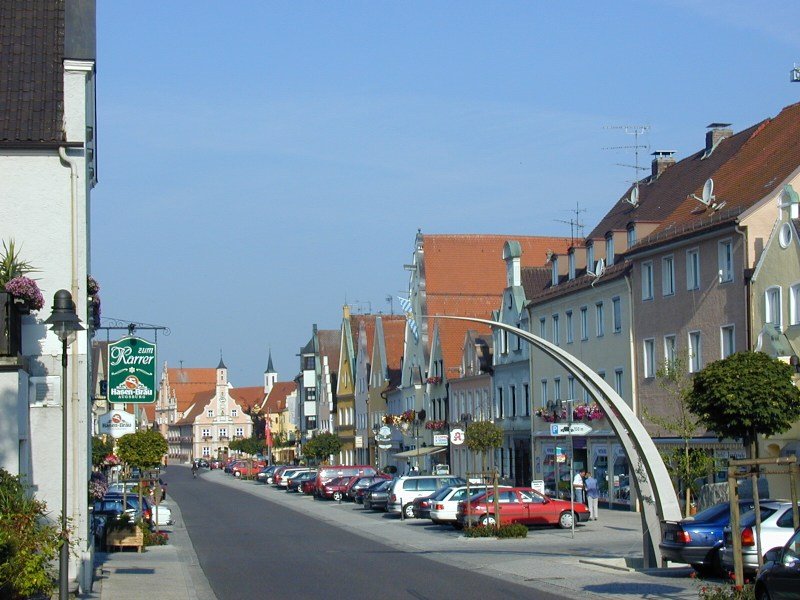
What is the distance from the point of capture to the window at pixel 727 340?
1583 inches

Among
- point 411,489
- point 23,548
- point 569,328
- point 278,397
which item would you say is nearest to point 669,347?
point 569,328

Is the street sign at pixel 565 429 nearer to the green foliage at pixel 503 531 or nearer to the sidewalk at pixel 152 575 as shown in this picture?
the green foliage at pixel 503 531

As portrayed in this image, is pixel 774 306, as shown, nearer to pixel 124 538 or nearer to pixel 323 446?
pixel 124 538

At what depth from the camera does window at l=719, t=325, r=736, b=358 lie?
4021cm

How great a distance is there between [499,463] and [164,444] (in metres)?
29.2

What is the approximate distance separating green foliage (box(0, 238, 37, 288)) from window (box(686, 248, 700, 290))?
2672 centimetres

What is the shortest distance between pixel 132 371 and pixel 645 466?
35.6ft

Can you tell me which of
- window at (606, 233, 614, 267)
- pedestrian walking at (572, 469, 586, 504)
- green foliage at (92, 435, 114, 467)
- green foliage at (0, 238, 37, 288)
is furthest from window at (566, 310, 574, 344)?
green foliage at (0, 238, 37, 288)

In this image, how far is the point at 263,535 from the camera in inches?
1558

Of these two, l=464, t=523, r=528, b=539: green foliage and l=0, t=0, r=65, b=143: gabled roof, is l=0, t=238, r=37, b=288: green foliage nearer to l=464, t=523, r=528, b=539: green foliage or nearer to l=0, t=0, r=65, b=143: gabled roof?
l=0, t=0, r=65, b=143: gabled roof

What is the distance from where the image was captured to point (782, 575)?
47.5 feet

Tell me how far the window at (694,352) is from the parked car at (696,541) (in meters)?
19.2

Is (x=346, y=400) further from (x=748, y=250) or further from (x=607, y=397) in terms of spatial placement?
(x=607, y=397)

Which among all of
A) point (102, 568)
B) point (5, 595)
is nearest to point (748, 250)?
point (102, 568)
